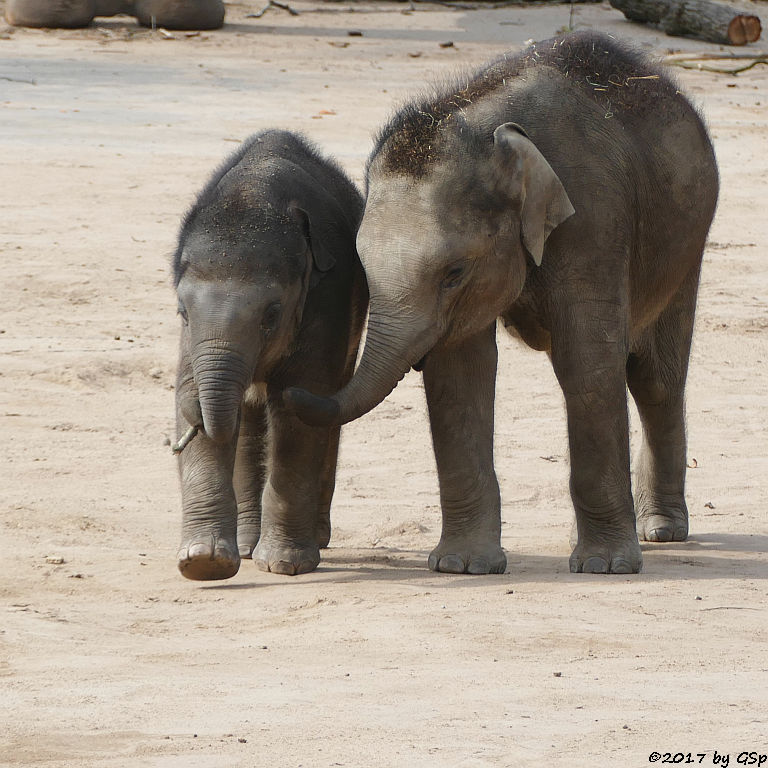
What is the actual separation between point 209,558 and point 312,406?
0.68 meters

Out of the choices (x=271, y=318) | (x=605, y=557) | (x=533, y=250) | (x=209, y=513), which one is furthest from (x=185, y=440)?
(x=605, y=557)

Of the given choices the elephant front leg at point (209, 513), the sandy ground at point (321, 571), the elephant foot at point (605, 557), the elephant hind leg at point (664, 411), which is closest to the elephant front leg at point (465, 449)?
the sandy ground at point (321, 571)

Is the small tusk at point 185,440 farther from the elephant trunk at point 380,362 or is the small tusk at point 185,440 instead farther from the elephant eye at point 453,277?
the elephant eye at point 453,277

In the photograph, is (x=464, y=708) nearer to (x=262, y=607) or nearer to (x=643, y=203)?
(x=262, y=607)

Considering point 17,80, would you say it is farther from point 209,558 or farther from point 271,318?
point 209,558

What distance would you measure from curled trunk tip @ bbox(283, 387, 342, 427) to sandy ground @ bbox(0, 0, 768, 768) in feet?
1.97

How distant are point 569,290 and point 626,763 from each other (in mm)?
2425

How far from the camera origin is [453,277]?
554 cm

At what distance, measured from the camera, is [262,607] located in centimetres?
535

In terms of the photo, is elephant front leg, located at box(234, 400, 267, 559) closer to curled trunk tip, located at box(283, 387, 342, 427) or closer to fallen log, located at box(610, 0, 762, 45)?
curled trunk tip, located at box(283, 387, 342, 427)

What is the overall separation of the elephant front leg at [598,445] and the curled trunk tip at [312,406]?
99 centimetres

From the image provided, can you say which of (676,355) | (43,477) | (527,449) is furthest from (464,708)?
(527,449)

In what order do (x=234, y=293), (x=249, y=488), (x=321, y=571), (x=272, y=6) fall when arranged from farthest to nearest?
(x=272, y=6) → (x=249, y=488) → (x=321, y=571) → (x=234, y=293)

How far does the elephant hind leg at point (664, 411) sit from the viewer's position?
6852 mm
